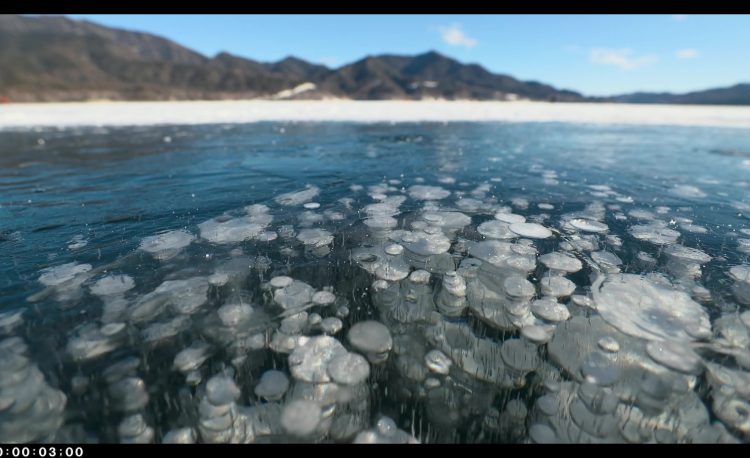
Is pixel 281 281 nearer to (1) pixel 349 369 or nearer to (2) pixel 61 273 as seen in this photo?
(1) pixel 349 369

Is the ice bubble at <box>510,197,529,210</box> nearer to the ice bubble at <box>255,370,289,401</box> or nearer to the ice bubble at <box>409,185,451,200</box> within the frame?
the ice bubble at <box>409,185,451,200</box>

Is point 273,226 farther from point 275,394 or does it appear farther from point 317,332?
point 275,394

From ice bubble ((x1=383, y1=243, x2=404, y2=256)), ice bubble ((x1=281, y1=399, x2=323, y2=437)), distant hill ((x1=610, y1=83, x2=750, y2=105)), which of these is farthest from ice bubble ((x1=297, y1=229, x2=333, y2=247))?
distant hill ((x1=610, y1=83, x2=750, y2=105))

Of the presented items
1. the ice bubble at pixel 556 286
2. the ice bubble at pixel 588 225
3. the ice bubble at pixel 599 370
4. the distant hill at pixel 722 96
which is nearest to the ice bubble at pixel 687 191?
the ice bubble at pixel 588 225

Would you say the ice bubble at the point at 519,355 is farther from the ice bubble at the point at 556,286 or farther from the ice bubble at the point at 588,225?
the ice bubble at the point at 588,225
